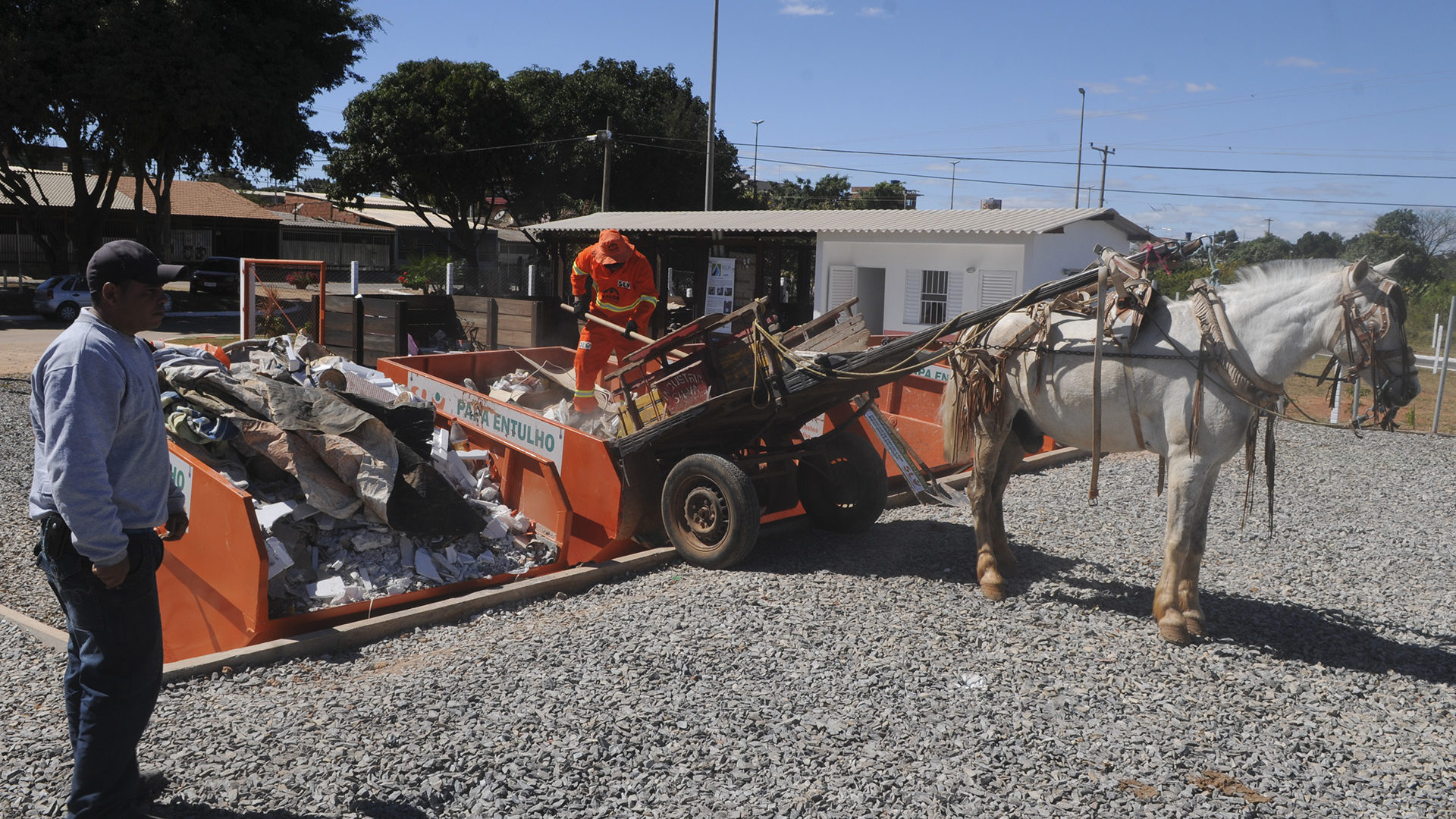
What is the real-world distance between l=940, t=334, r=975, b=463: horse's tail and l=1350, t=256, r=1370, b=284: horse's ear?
1988 millimetres

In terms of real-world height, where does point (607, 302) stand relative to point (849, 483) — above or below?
above

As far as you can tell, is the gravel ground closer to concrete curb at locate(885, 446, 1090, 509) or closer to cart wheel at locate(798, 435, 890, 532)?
cart wheel at locate(798, 435, 890, 532)

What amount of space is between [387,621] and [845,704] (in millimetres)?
2525

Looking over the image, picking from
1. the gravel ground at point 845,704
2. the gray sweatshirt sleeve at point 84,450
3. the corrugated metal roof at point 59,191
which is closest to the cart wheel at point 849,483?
A: the gravel ground at point 845,704

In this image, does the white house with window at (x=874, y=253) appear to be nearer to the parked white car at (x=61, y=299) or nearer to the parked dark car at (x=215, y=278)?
the parked white car at (x=61, y=299)

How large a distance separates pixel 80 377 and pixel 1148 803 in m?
3.82

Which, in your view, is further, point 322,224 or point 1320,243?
point 322,224

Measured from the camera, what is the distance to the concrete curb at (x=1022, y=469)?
28.2ft

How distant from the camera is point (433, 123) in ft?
129

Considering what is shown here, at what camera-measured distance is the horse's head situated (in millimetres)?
4820

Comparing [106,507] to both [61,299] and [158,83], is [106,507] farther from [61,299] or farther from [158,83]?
[61,299]

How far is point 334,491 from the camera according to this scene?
241 inches

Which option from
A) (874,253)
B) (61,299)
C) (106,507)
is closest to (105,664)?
(106,507)

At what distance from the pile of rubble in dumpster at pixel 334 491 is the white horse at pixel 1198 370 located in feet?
10.8
